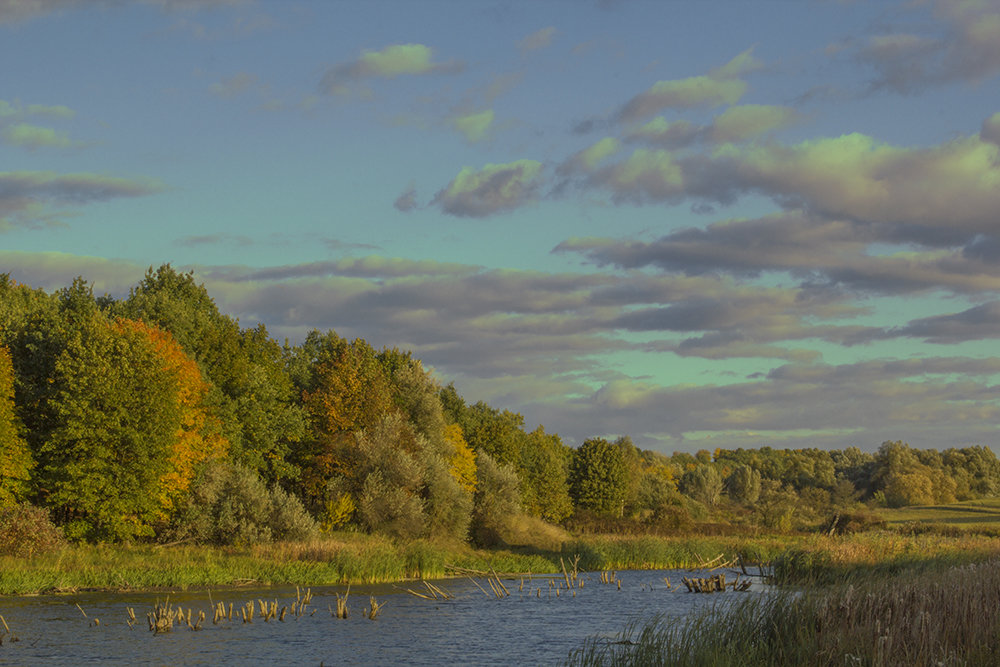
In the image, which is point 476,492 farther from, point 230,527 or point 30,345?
point 30,345

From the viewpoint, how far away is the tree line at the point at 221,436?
Result: 61094mm

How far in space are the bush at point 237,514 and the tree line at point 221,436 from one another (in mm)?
117

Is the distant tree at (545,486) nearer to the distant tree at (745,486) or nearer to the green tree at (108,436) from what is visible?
the green tree at (108,436)

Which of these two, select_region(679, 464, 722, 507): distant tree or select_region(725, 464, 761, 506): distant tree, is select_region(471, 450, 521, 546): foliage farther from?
select_region(725, 464, 761, 506): distant tree

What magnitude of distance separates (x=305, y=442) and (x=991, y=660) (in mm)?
78034

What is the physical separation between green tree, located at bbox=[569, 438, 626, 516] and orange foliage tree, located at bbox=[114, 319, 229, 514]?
2736 inches

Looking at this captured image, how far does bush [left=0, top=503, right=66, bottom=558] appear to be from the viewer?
176 ft

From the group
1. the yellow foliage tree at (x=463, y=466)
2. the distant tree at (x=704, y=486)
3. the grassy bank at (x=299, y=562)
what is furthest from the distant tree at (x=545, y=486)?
the distant tree at (x=704, y=486)

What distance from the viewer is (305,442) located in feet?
301

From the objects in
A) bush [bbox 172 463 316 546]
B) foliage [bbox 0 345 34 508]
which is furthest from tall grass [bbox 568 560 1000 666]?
foliage [bbox 0 345 34 508]

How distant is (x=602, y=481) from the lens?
134m

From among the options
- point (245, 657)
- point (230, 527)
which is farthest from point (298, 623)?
point (230, 527)

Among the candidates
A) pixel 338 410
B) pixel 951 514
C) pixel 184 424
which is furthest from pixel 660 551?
pixel 951 514

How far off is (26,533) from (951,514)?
374 ft
